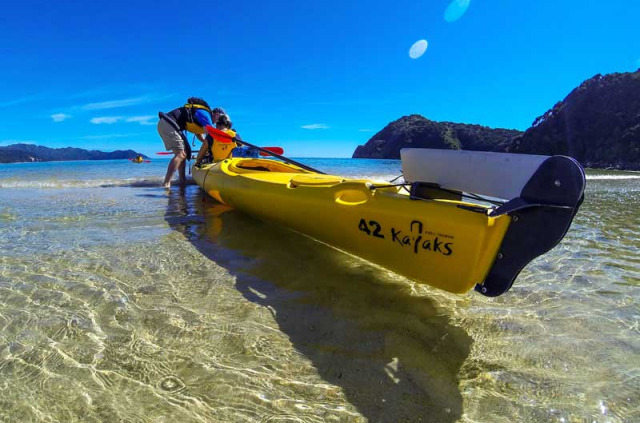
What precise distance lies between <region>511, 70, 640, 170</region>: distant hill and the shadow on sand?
1900 inches

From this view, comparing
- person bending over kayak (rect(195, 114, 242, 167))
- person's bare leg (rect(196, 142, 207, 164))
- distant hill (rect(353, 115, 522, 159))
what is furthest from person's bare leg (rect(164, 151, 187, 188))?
distant hill (rect(353, 115, 522, 159))

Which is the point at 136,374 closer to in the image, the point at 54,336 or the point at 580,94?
the point at 54,336

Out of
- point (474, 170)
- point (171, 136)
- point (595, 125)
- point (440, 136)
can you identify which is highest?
point (440, 136)

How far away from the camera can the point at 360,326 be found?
2.04 meters

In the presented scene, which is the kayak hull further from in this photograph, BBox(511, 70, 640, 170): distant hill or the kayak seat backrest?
BBox(511, 70, 640, 170): distant hill

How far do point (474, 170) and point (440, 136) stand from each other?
284 ft

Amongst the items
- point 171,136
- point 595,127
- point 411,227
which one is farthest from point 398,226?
point 595,127

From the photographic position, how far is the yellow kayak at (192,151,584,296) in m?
1.85

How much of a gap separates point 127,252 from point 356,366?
2.68 meters

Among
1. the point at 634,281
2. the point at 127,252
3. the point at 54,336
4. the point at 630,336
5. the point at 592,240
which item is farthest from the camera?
the point at 592,240

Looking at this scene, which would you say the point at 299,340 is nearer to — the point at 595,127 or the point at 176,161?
the point at 176,161

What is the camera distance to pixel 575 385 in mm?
1561

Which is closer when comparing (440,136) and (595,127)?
(595,127)

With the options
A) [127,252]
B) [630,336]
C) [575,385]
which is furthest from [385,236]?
[127,252]
